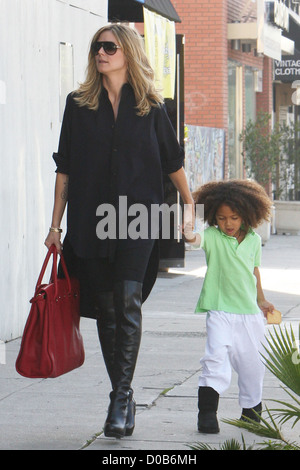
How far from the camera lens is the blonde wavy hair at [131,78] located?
5270 mm

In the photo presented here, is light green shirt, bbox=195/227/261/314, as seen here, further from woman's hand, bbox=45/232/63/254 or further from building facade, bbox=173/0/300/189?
building facade, bbox=173/0/300/189

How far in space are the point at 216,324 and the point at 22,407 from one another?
4.22 ft

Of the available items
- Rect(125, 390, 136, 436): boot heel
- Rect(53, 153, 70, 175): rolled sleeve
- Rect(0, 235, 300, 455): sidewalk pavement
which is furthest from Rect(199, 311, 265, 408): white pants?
Rect(53, 153, 70, 175): rolled sleeve

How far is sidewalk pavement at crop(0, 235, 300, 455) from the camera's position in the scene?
5133 millimetres

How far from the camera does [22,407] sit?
5.93 metres

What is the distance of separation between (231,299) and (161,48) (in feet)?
26.4

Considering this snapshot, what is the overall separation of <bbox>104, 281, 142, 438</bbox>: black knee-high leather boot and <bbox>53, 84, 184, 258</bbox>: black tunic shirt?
0.20 metres

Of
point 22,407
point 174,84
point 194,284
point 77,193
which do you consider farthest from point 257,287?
point 174,84

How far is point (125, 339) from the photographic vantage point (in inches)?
203

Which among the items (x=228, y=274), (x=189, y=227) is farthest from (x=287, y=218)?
(x=189, y=227)

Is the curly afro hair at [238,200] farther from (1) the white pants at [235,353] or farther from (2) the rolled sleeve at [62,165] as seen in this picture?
(2) the rolled sleeve at [62,165]

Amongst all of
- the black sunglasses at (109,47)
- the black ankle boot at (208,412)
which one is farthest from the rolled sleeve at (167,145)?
the black ankle boot at (208,412)

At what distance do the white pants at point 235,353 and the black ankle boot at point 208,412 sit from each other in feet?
0.12
